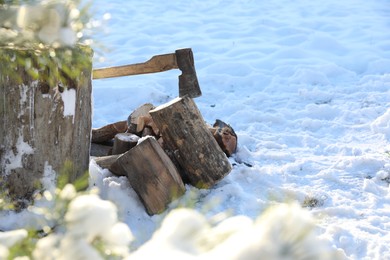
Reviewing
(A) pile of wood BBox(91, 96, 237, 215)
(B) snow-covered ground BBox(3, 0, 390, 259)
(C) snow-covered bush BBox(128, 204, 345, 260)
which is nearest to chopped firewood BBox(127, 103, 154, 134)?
(A) pile of wood BBox(91, 96, 237, 215)

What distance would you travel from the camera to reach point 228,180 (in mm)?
3660

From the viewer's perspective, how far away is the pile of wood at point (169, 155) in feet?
10.5

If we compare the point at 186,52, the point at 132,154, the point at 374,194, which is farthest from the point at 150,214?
the point at 374,194

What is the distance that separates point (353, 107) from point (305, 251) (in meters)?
5.31

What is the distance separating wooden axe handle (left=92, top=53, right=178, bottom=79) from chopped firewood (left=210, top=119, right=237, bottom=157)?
606 mm

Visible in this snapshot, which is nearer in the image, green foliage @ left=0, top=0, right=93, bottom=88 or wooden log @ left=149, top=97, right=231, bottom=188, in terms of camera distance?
green foliage @ left=0, top=0, right=93, bottom=88

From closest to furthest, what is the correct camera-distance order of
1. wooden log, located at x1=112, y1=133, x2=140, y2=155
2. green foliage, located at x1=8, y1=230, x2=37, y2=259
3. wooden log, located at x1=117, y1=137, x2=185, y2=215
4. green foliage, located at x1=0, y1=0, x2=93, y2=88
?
green foliage, located at x1=8, y1=230, x2=37, y2=259, green foliage, located at x1=0, y1=0, x2=93, y2=88, wooden log, located at x1=117, y1=137, x2=185, y2=215, wooden log, located at x1=112, y1=133, x2=140, y2=155

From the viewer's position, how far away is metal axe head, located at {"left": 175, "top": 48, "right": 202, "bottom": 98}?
3771mm

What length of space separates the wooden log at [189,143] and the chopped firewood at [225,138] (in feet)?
1.66

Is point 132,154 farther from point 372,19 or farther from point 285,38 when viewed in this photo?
point 372,19

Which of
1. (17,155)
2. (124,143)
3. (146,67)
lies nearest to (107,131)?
(124,143)

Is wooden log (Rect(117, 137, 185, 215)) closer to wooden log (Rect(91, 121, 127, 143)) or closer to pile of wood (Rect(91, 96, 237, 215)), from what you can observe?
pile of wood (Rect(91, 96, 237, 215))

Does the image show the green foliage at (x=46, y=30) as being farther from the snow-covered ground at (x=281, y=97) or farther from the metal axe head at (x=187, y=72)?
the metal axe head at (x=187, y=72)

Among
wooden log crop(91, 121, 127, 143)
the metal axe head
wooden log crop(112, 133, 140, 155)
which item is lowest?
wooden log crop(91, 121, 127, 143)
